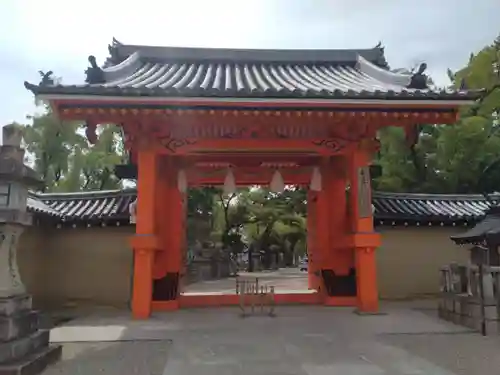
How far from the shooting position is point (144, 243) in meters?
8.39

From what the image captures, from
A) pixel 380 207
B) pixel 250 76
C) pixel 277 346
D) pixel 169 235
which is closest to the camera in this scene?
pixel 277 346

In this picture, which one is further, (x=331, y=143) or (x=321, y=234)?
(x=321, y=234)

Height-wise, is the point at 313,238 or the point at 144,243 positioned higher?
the point at 313,238

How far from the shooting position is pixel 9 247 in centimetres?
541

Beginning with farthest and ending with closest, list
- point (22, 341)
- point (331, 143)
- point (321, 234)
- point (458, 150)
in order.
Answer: point (458, 150), point (321, 234), point (331, 143), point (22, 341)

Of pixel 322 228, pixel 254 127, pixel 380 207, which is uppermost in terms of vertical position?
pixel 254 127

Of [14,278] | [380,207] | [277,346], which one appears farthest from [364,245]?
[14,278]

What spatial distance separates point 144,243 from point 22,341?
343 centimetres

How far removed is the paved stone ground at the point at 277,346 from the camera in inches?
200

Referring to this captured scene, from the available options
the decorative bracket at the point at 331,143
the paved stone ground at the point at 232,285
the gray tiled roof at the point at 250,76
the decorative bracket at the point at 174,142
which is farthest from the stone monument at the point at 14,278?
the paved stone ground at the point at 232,285

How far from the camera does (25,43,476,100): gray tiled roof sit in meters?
7.79

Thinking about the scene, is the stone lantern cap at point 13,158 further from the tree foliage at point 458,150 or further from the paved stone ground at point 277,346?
the tree foliage at point 458,150

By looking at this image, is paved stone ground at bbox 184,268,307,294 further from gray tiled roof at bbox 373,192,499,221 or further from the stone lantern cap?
the stone lantern cap

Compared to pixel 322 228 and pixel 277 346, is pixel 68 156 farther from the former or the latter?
pixel 277 346
